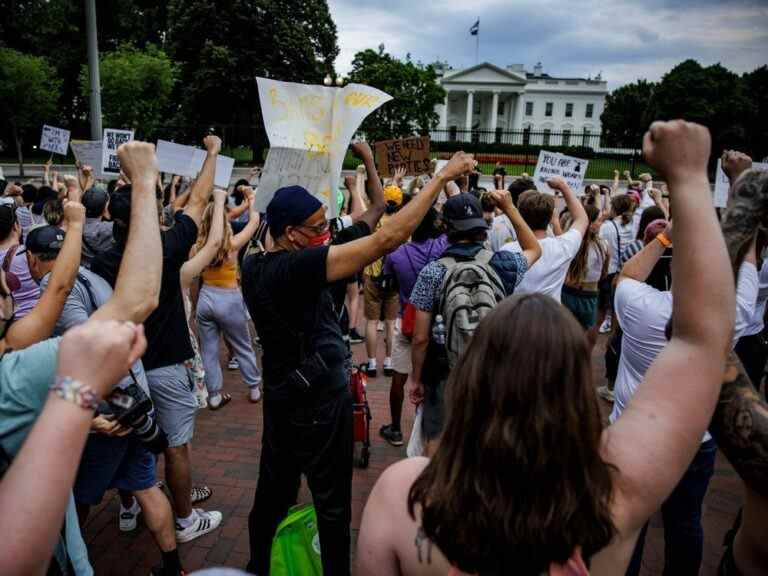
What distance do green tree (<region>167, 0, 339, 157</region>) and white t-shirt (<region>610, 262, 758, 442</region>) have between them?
29.5 m

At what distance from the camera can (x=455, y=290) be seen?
2.89m

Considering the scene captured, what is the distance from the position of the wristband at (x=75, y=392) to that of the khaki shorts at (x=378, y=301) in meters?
5.23

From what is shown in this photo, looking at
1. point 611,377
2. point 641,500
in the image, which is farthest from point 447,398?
point 611,377

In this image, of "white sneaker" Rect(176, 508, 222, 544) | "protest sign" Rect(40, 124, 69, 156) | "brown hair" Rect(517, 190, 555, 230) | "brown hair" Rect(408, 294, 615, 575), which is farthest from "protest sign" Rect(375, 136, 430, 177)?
"protest sign" Rect(40, 124, 69, 156)

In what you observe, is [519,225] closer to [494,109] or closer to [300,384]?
[300,384]

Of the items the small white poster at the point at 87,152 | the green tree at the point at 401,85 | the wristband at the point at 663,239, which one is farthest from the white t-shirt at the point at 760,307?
the green tree at the point at 401,85

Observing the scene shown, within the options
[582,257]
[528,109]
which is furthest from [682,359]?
[528,109]

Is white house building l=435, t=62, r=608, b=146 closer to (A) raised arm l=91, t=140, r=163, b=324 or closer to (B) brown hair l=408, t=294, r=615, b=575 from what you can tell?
(A) raised arm l=91, t=140, r=163, b=324

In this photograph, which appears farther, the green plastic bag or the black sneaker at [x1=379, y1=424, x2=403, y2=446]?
the black sneaker at [x1=379, y1=424, x2=403, y2=446]

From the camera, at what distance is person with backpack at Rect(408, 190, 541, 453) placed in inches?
112

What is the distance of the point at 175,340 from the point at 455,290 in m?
1.75

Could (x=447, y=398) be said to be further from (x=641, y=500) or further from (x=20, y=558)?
(x=20, y=558)

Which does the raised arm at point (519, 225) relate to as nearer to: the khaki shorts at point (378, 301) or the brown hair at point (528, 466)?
the brown hair at point (528, 466)

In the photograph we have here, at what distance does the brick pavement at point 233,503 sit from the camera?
3.26m
